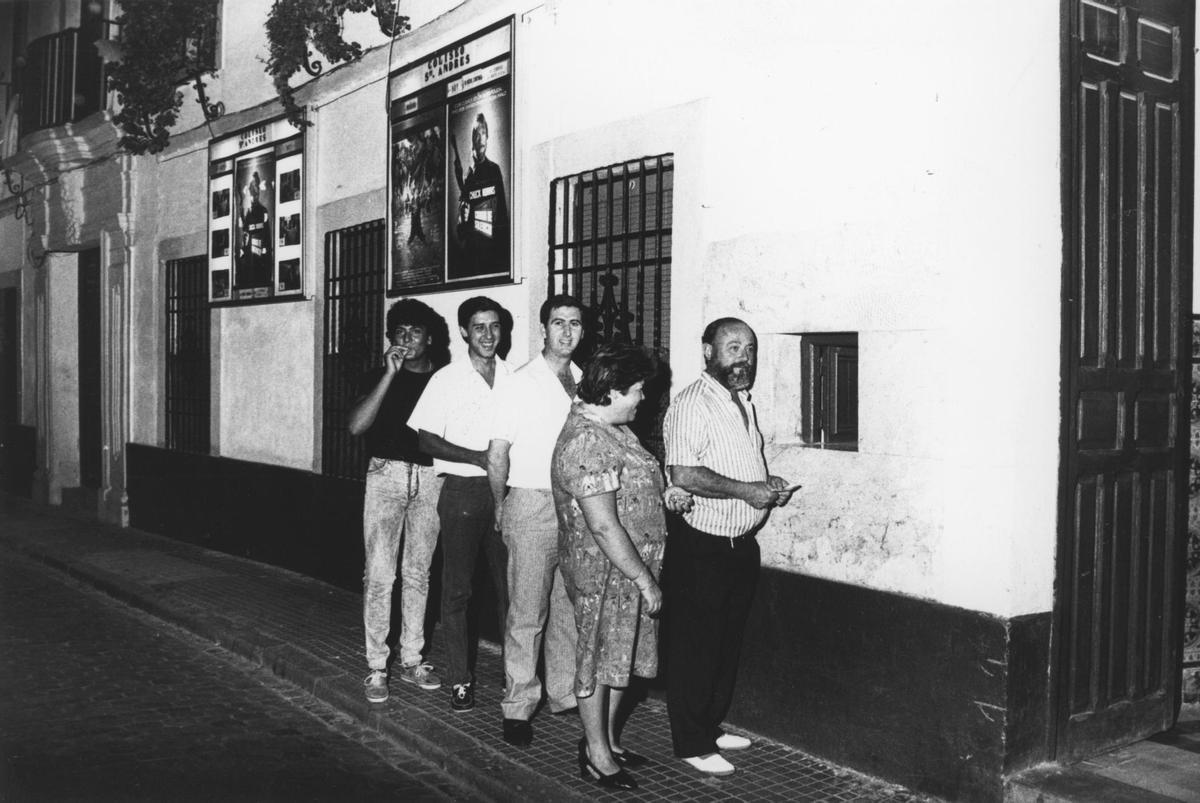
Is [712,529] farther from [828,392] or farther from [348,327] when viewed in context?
[348,327]

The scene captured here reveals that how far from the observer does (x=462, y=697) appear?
225 inches

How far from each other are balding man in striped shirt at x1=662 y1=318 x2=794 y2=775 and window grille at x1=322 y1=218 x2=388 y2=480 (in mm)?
4242

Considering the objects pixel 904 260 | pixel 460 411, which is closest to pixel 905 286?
pixel 904 260

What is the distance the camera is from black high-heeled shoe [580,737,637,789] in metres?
4.56

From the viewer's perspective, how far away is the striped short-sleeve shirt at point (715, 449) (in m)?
4.78

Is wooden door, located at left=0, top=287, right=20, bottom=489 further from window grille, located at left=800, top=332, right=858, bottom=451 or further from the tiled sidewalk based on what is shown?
window grille, located at left=800, top=332, right=858, bottom=451

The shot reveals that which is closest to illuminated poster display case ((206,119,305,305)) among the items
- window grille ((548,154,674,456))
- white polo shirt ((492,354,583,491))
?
window grille ((548,154,674,456))

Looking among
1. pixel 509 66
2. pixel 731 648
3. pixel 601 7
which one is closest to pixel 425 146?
pixel 509 66

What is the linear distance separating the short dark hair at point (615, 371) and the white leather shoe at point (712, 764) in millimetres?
1568

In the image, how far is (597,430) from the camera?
4.41 metres

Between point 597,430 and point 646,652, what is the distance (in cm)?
89

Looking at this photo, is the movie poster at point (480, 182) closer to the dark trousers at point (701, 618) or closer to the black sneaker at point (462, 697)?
the black sneaker at point (462, 697)

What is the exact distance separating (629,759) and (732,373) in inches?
65.6

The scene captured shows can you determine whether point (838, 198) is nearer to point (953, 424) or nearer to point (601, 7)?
point (953, 424)
